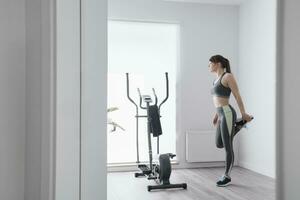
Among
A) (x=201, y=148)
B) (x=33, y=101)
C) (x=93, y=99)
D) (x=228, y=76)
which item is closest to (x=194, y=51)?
(x=228, y=76)

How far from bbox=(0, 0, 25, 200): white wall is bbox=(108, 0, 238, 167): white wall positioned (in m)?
3.82

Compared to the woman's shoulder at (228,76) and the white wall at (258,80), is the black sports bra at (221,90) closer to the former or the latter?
the woman's shoulder at (228,76)

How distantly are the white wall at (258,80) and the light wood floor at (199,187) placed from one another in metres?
0.33

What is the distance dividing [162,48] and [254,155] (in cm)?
212

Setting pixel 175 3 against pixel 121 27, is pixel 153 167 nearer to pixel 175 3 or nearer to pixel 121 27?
pixel 121 27

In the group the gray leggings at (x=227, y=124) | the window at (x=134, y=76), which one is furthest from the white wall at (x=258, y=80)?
the window at (x=134, y=76)

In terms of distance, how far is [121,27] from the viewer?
505 cm

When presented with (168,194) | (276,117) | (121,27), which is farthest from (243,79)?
(276,117)

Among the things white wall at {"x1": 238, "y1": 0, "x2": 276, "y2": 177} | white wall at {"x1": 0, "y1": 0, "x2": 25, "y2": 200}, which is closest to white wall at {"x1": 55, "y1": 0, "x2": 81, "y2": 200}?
white wall at {"x1": 0, "y1": 0, "x2": 25, "y2": 200}

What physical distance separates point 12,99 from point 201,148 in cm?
412
